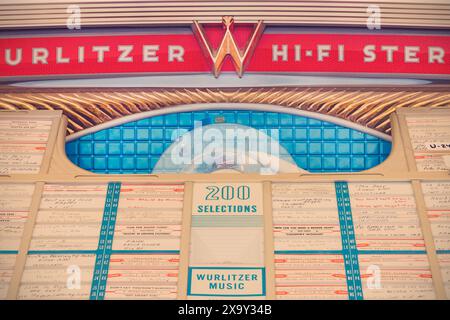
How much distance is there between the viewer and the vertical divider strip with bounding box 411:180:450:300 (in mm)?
2423

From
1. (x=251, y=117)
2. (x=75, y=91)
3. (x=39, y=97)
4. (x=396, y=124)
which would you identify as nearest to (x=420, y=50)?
(x=396, y=124)

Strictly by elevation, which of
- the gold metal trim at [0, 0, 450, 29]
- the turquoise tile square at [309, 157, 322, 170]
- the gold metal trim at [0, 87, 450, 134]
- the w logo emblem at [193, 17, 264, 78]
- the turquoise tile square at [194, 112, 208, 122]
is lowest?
the turquoise tile square at [309, 157, 322, 170]

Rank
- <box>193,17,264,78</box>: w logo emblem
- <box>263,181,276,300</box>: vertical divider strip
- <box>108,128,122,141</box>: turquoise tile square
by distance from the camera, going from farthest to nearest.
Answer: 1. <box>108,128,122,141</box>: turquoise tile square
2. <box>193,17,264,78</box>: w logo emblem
3. <box>263,181,276,300</box>: vertical divider strip

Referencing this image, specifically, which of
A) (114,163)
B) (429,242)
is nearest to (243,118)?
(114,163)

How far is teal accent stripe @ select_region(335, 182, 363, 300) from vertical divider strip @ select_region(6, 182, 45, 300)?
5.37 ft

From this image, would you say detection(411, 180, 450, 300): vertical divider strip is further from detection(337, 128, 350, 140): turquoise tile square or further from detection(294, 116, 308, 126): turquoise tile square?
detection(294, 116, 308, 126): turquoise tile square

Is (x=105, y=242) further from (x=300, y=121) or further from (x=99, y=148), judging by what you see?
(x=300, y=121)

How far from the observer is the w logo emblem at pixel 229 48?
315 cm

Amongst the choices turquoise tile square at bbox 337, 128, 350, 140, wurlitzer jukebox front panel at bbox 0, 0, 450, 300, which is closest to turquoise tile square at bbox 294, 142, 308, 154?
wurlitzer jukebox front panel at bbox 0, 0, 450, 300

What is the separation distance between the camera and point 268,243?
8.41ft
